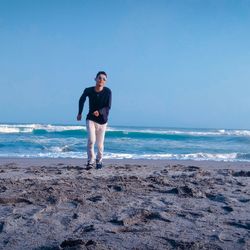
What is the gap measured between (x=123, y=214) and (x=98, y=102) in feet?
11.3

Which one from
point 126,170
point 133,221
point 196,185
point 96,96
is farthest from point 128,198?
point 96,96

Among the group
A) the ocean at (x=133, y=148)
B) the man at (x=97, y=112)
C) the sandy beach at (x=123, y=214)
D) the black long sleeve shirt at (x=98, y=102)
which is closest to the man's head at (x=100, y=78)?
the man at (x=97, y=112)

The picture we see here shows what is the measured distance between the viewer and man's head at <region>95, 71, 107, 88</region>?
6.17 metres

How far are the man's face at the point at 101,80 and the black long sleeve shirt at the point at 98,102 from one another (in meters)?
0.13

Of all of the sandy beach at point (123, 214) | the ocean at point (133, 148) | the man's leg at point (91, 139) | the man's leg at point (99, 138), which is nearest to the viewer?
the sandy beach at point (123, 214)

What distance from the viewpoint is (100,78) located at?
20.3ft

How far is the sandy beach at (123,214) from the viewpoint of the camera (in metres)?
2.40

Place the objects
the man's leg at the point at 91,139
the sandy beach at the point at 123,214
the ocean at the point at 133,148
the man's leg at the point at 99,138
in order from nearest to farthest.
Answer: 1. the sandy beach at the point at 123,214
2. the man's leg at the point at 91,139
3. the man's leg at the point at 99,138
4. the ocean at the point at 133,148

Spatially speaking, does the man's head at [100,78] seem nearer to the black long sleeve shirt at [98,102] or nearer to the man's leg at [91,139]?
the black long sleeve shirt at [98,102]

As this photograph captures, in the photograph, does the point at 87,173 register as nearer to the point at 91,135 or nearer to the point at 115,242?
the point at 91,135

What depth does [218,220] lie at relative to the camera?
2922mm

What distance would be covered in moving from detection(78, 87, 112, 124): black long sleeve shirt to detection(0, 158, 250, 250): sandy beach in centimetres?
175

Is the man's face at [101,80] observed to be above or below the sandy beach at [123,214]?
above

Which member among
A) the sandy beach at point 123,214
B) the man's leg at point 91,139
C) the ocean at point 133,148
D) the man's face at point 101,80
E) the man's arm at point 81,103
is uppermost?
the man's face at point 101,80
